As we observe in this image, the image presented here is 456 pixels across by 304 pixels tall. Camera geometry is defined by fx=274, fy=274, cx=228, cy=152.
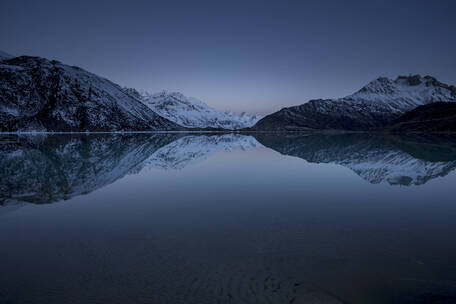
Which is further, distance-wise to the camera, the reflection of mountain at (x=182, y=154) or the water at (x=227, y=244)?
the reflection of mountain at (x=182, y=154)

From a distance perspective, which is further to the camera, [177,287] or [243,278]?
[243,278]

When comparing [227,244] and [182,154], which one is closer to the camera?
[227,244]

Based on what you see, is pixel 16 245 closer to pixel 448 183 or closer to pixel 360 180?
pixel 360 180

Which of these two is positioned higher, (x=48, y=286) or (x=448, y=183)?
(x=448, y=183)

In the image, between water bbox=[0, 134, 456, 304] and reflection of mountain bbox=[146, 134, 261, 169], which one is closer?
water bbox=[0, 134, 456, 304]

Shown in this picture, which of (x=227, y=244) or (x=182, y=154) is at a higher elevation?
(x=182, y=154)

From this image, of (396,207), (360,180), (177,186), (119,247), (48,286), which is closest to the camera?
(48,286)

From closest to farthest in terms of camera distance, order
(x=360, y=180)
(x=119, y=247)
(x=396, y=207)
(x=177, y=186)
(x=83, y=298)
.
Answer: (x=83, y=298)
(x=119, y=247)
(x=396, y=207)
(x=177, y=186)
(x=360, y=180)

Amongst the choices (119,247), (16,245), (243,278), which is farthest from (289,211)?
(16,245)

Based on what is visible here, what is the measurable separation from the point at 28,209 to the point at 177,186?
37.2 feet

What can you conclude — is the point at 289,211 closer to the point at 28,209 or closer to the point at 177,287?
the point at 177,287

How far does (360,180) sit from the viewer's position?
27578 millimetres

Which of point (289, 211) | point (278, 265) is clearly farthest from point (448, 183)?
point (278, 265)

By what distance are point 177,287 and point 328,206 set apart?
495 inches
